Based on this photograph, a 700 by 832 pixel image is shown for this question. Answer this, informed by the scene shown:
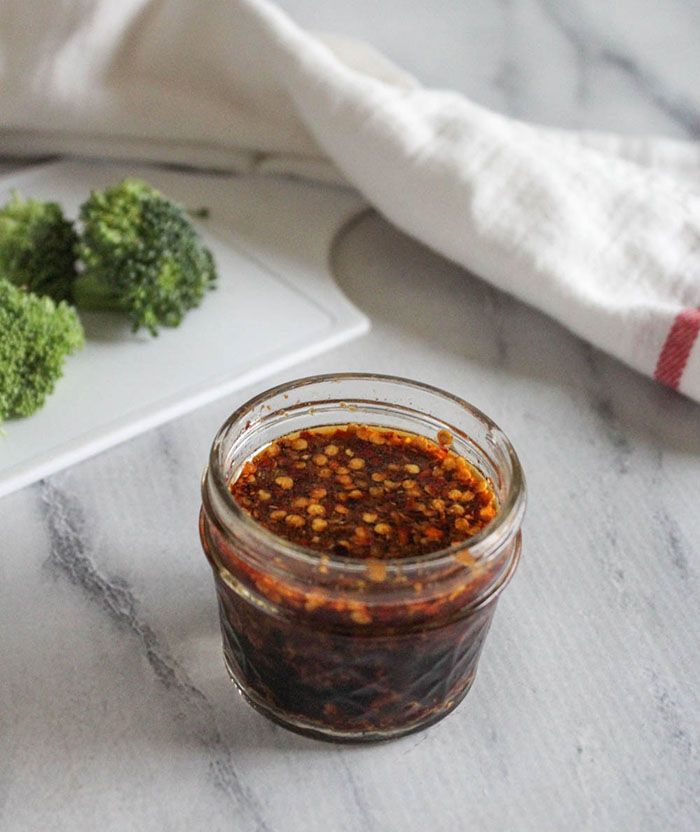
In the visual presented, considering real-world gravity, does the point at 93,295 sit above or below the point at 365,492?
below

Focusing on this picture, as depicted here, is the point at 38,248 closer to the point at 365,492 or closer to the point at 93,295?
the point at 93,295

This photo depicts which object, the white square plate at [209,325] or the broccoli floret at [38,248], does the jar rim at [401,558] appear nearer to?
the white square plate at [209,325]

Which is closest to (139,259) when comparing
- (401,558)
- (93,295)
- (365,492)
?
(93,295)

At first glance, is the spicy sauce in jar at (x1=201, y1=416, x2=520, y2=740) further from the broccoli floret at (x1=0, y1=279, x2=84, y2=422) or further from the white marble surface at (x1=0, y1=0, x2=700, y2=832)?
the broccoli floret at (x1=0, y1=279, x2=84, y2=422)

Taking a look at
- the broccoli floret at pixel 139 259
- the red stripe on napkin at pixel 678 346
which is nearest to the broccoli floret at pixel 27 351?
the broccoli floret at pixel 139 259

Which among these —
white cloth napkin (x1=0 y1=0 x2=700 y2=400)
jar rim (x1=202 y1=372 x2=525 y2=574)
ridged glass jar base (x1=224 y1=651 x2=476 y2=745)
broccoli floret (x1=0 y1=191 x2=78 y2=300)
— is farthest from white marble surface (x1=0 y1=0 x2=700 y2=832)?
broccoli floret (x1=0 y1=191 x2=78 y2=300)
